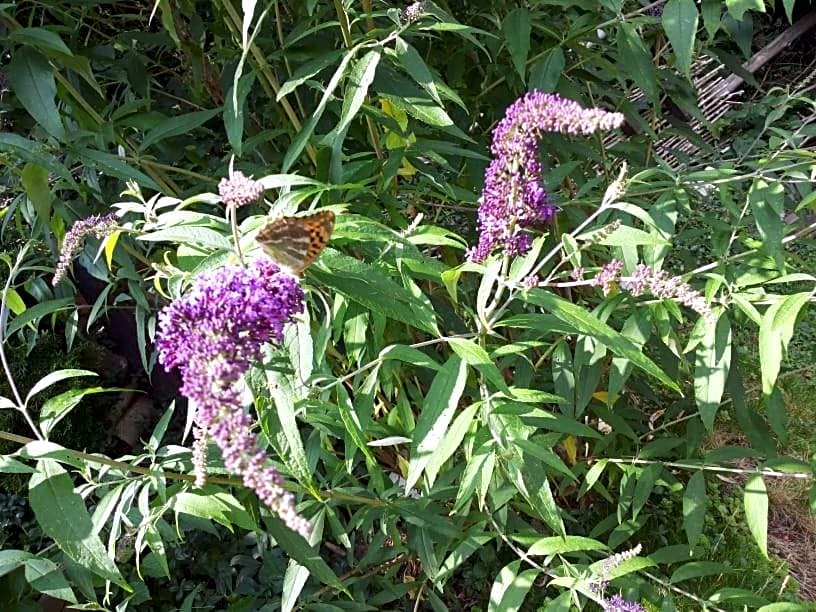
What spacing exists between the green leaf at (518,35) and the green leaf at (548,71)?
10 cm

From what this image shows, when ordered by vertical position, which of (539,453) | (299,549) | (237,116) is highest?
(237,116)

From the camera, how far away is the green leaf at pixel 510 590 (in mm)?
1882

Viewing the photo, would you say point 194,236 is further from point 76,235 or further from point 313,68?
point 313,68

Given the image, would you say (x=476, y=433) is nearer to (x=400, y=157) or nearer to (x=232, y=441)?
(x=400, y=157)

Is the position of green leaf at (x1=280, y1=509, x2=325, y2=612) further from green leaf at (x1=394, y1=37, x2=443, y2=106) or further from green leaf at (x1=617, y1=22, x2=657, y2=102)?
green leaf at (x1=617, y1=22, x2=657, y2=102)

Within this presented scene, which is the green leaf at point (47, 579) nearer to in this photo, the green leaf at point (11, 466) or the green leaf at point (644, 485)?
the green leaf at point (11, 466)

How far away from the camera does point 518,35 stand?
1.83 meters

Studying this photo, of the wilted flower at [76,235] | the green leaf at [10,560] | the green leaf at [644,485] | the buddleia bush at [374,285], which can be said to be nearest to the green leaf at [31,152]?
the buddleia bush at [374,285]

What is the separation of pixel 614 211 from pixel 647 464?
2.79 ft

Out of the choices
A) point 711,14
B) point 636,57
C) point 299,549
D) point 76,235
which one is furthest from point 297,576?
point 711,14

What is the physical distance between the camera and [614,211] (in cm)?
217

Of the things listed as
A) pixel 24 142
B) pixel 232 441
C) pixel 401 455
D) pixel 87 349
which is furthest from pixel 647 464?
pixel 87 349

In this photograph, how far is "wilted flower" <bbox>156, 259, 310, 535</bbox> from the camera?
0.92 metres

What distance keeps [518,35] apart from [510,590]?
1420mm
